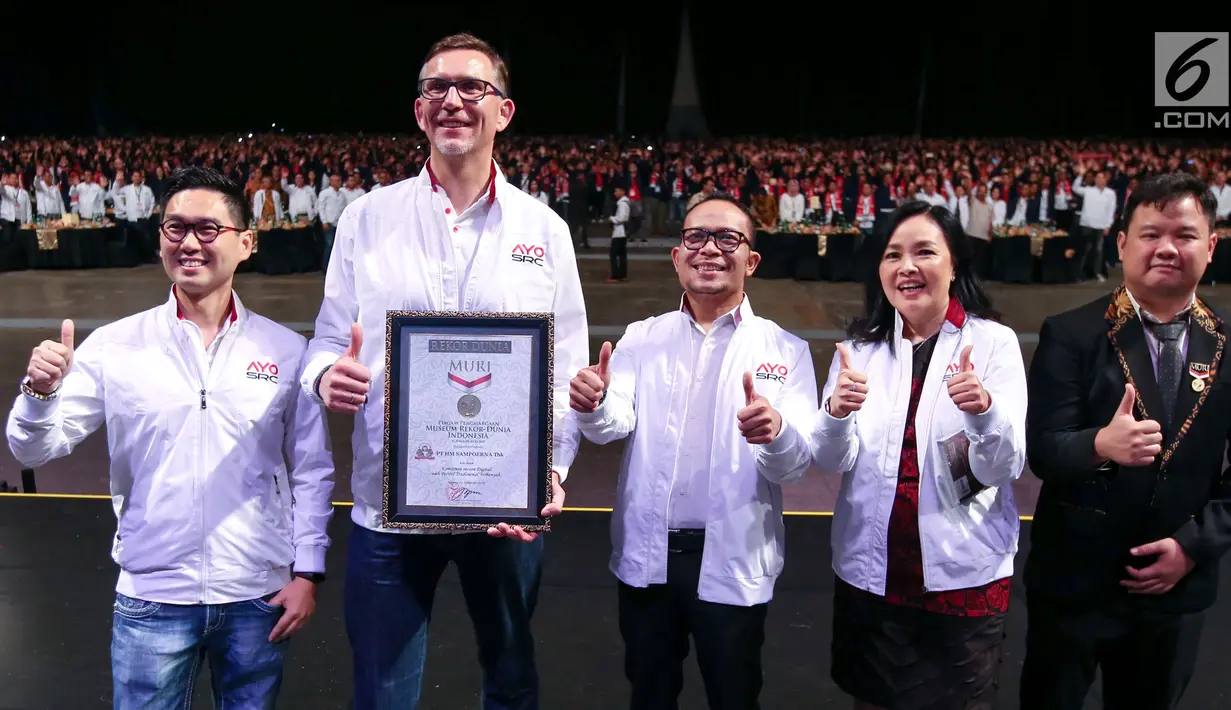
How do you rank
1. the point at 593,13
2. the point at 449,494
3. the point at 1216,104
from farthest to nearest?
1. the point at 593,13
2. the point at 1216,104
3. the point at 449,494

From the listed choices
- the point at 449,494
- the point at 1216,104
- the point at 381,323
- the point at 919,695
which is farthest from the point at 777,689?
the point at 1216,104

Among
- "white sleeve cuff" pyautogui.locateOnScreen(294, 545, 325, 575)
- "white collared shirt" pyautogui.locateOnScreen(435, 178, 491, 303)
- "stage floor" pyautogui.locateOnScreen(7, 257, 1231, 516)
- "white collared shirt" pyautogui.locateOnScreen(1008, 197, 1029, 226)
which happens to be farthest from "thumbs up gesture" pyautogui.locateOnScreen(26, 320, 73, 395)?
"white collared shirt" pyautogui.locateOnScreen(1008, 197, 1029, 226)

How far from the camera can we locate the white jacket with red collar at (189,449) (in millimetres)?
2412

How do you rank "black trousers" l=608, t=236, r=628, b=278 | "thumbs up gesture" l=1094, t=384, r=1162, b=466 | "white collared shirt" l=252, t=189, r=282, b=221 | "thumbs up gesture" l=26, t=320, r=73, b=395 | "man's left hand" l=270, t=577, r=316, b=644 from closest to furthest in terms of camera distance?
"thumbs up gesture" l=26, t=320, r=73, b=395, "thumbs up gesture" l=1094, t=384, r=1162, b=466, "man's left hand" l=270, t=577, r=316, b=644, "black trousers" l=608, t=236, r=628, b=278, "white collared shirt" l=252, t=189, r=282, b=221

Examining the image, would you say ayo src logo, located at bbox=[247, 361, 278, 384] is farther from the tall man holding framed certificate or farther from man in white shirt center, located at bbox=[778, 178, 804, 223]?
man in white shirt center, located at bbox=[778, 178, 804, 223]

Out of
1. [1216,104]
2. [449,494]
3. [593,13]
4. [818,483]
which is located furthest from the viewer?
[593,13]

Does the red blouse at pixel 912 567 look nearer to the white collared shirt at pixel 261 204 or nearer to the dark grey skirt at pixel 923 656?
the dark grey skirt at pixel 923 656

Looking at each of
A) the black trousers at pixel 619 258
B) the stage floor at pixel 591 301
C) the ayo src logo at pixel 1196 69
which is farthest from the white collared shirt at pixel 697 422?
the ayo src logo at pixel 1196 69

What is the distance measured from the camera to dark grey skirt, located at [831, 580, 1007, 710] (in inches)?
99.0

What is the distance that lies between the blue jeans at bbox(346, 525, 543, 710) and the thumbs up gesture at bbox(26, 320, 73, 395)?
0.72m

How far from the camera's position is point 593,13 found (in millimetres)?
35438

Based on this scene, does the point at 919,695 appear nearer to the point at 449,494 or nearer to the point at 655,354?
the point at 655,354

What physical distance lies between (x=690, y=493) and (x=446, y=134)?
3.36 feet

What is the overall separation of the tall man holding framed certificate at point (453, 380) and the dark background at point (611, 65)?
1281 inches
